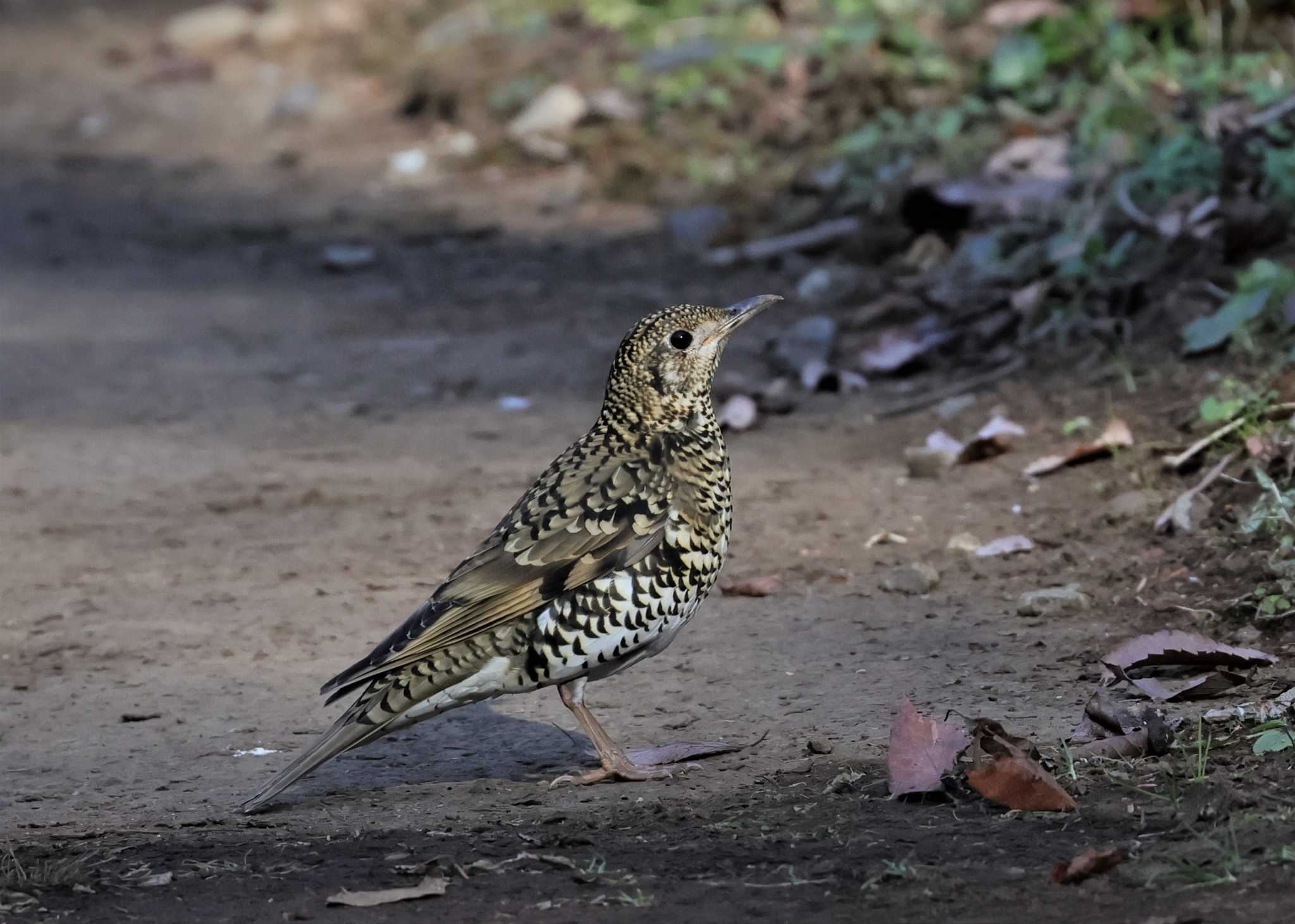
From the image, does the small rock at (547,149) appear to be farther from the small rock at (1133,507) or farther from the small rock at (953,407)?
the small rock at (1133,507)

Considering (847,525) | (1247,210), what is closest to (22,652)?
(847,525)

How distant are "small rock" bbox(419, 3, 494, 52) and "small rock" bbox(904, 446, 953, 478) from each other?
864 cm

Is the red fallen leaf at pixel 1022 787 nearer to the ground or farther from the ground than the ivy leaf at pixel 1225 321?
nearer to the ground

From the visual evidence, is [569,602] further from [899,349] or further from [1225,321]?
[899,349]

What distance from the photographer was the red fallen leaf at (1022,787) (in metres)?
4.04

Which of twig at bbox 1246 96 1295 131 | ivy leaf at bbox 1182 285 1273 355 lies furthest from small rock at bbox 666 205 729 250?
ivy leaf at bbox 1182 285 1273 355

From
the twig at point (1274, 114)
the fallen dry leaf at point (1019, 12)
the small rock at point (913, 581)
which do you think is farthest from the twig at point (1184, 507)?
the fallen dry leaf at point (1019, 12)

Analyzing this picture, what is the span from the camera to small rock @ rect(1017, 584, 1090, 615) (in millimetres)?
5695

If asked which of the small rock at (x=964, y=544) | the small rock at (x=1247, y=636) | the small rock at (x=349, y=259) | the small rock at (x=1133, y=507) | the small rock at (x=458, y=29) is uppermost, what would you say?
the small rock at (x=458, y=29)

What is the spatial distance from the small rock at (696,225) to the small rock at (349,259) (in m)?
1.86

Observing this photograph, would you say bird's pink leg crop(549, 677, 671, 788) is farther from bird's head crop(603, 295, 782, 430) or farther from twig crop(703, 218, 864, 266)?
twig crop(703, 218, 864, 266)

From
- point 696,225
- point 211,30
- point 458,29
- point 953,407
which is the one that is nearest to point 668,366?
point 953,407

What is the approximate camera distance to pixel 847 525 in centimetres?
675

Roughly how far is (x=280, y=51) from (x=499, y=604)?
41.1 feet
